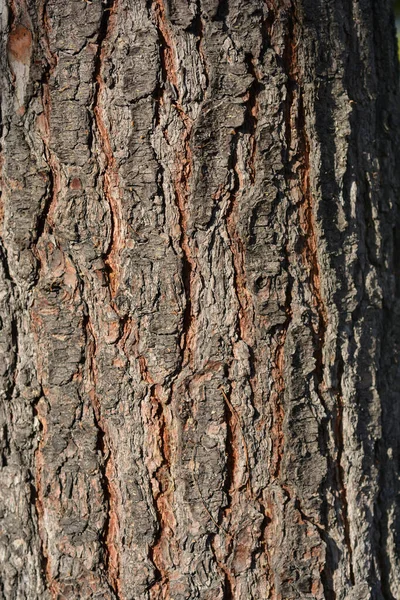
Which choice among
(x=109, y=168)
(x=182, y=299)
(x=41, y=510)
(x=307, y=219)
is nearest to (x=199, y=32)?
(x=109, y=168)

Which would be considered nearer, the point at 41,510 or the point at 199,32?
the point at 199,32

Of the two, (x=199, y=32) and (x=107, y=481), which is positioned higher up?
(x=199, y=32)

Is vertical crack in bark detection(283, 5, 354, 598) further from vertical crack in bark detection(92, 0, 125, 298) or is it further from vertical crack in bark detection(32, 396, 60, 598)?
vertical crack in bark detection(32, 396, 60, 598)

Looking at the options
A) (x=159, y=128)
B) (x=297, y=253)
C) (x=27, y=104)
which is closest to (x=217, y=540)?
(x=297, y=253)

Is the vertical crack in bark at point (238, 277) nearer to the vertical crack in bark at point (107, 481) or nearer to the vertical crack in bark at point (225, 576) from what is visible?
the vertical crack in bark at point (225, 576)

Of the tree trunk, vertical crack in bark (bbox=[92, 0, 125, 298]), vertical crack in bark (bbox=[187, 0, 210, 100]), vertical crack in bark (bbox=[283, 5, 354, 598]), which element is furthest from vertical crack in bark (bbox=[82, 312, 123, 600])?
vertical crack in bark (bbox=[187, 0, 210, 100])

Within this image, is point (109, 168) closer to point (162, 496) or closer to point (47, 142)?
point (47, 142)
